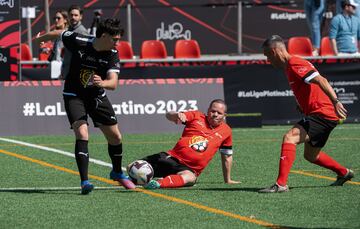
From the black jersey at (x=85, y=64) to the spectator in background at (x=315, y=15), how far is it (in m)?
13.3

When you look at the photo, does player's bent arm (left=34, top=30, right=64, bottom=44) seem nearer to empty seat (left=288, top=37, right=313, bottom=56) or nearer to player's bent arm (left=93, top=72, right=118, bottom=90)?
player's bent arm (left=93, top=72, right=118, bottom=90)

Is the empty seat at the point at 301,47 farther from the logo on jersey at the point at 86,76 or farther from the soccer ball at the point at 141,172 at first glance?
the logo on jersey at the point at 86,76

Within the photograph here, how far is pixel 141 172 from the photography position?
38.4 ft

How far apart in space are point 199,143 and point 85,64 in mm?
1583

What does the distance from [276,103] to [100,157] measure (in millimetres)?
6499

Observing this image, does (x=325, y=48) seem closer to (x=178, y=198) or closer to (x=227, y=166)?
(x=227, y=166)

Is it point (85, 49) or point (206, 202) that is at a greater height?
point (85, 49)

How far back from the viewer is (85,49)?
11477 mm

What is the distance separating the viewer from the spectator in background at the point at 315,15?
80.2ft

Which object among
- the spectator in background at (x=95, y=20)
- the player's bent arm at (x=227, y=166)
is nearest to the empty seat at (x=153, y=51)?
the spectator in background at (x=95, y=20)

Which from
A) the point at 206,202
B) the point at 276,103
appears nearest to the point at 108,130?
the point at 206,202

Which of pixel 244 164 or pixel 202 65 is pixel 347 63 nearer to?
pixel 202 65

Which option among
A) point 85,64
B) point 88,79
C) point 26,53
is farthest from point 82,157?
point 26,53

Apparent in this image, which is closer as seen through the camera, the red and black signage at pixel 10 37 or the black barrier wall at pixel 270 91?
the red and black signage at pixel 10 37
